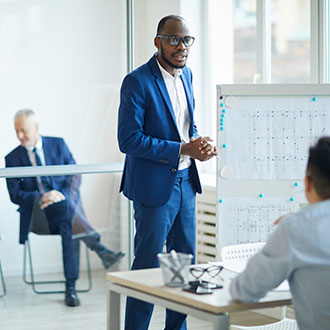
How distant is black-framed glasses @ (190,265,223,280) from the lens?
221 centimetres

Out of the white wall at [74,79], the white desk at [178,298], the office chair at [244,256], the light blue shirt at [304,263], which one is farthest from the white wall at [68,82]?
the light blue shirt at [304,263]

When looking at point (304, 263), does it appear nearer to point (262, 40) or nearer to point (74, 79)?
point (74, 79)

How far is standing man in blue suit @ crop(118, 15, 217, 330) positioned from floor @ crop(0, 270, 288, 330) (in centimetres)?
96

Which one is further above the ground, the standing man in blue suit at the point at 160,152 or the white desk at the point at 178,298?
the standing man in blue suit at the point at 160,152

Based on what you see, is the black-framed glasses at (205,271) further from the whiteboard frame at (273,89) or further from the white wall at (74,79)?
the white wall at (74,79)

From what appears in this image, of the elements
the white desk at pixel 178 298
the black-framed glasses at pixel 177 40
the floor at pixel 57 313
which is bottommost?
the floor at pixel 57 313

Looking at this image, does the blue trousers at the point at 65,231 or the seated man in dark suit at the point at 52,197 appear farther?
the blue trousers at the point at 65,231

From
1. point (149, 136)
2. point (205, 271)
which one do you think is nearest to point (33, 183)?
point (149, 136)

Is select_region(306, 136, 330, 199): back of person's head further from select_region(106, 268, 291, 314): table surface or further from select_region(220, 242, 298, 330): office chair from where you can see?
select_region(220, 242, 298, 330): office chair

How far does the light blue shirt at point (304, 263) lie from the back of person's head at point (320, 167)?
0.04m

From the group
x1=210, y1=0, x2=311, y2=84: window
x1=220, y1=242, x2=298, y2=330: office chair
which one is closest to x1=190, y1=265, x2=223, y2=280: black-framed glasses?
x1=220, y1=242, x2=298, y2=330: office chair

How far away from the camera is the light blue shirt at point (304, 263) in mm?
1744

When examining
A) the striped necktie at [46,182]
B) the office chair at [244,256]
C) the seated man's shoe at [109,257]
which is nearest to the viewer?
the office chair at [244,256]

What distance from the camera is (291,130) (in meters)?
3.19
